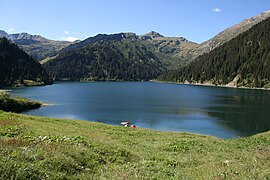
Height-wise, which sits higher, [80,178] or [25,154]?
[25,154]

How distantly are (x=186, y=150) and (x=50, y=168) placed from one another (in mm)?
16131

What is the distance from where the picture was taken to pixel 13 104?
8969 cm

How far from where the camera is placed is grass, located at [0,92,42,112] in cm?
8351

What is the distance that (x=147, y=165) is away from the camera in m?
15.9

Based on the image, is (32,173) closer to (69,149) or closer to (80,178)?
(80,178)

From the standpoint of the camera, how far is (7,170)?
9.70 meters

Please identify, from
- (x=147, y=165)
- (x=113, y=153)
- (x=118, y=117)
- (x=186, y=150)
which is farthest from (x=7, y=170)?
(x=118, y=117)

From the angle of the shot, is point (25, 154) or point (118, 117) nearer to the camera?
point (25, 154)

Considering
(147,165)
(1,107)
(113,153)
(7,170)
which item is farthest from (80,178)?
(1,107)

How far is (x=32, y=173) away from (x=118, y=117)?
2820 inches

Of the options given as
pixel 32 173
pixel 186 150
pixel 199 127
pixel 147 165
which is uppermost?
pixel 32 173

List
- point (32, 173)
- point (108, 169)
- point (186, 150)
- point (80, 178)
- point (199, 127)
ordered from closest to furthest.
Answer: point (32, 173) < point (80, 178) < point (108, 169) < point (186, 150) < point (199, 127)

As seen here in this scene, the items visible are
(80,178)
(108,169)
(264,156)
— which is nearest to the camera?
(80,178)

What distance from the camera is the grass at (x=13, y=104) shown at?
83.5m
